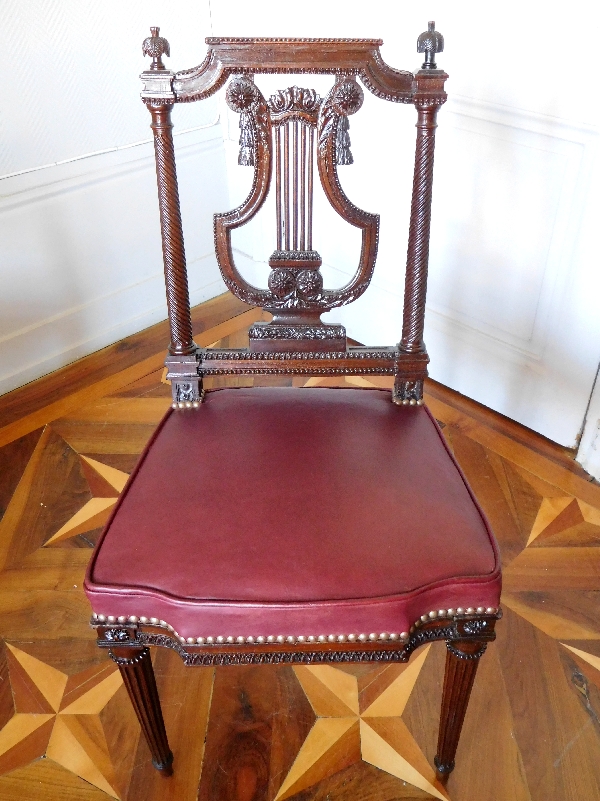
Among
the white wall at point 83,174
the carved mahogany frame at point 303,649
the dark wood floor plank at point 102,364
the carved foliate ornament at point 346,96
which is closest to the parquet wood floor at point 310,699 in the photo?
the carved mahogany frame at point 303,649

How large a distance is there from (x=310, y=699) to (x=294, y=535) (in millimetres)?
492

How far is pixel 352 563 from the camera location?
2.94 ft

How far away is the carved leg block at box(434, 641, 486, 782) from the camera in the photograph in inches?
38.0

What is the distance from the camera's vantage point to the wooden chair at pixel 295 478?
887 millimetres

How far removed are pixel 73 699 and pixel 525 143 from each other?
152 cm

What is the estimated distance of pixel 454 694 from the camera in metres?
1.01

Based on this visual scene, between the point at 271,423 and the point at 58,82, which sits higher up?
the point at 58,82

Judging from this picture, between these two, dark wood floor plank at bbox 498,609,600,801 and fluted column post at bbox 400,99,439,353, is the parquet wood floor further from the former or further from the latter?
fluted column post at bbox 400,99,439,353

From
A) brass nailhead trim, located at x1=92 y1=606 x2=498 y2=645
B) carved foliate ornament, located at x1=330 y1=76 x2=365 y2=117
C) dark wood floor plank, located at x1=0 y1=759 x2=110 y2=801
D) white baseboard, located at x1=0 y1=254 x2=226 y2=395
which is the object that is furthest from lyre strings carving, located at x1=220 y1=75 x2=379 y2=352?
white baseboard, located at x1=0 y1=254 x2=226 y2=395

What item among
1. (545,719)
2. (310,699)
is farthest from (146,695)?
(545,719)

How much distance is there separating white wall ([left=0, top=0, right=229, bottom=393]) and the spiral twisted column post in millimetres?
1230

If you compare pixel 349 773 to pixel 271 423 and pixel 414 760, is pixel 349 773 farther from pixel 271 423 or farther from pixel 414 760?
pixel 271 423

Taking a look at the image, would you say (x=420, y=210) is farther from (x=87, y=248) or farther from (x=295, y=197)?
(x=87, y=248)

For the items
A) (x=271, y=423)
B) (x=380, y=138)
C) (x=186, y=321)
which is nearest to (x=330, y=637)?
(x=271, y=423)
